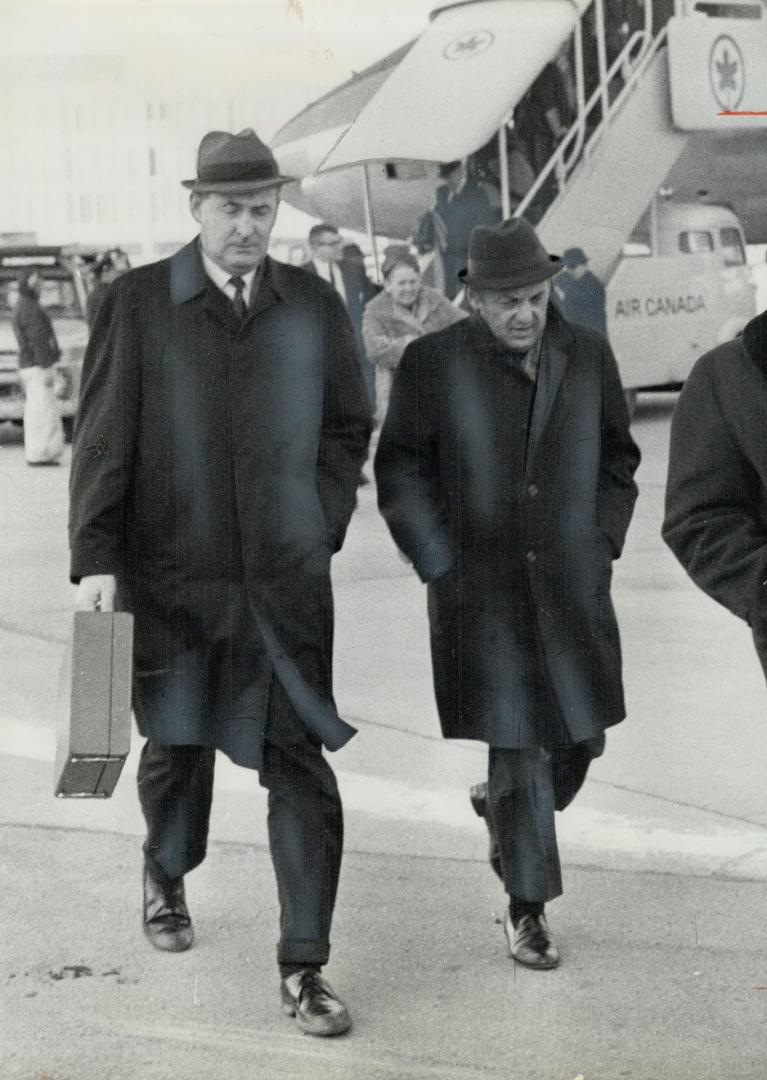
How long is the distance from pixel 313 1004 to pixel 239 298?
1.52 metres

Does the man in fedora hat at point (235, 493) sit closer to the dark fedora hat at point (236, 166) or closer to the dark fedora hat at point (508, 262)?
the dark fedora hat at point (236, 166)

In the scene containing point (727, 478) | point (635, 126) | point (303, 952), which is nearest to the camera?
point (727, 478)

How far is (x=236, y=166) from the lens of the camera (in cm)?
418

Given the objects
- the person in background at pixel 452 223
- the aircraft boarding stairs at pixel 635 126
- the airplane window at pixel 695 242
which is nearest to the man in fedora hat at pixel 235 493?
the person in background at pixel 452 223

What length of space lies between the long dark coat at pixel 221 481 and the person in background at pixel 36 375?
36.1ft

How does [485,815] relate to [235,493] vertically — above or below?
below

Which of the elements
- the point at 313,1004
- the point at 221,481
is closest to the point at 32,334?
the point at 221,481

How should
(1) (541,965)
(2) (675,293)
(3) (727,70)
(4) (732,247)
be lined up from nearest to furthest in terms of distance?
1. (1) (541,965)
2. (3) (727,70)
3. (2) (675,293)
4. (4) (732,247)

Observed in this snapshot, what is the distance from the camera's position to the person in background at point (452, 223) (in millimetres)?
13727

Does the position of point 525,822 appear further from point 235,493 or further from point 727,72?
point 727,72

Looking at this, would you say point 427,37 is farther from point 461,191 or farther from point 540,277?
point 540,277

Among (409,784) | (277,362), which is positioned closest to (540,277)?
(277,362)

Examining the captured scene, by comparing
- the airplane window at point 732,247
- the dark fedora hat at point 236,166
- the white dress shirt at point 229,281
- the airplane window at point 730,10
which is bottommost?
the airplane window at point 732,247

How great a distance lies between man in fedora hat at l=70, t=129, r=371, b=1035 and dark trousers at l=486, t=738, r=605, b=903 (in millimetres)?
456
